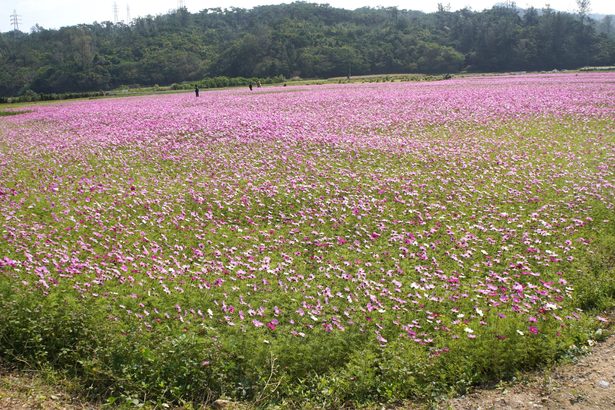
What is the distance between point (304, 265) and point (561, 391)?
4.80 m

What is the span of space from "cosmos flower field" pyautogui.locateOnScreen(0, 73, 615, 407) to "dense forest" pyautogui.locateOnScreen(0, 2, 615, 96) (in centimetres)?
7625

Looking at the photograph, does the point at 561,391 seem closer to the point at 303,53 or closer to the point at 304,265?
the point at 304,265

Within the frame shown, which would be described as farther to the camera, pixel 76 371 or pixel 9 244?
pixel 9 244

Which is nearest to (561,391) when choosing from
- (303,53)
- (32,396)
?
(32,396)

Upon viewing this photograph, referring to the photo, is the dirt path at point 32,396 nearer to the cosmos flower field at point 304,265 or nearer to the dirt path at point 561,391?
the cosmos flower field at point 304,265

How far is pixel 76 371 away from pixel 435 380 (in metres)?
4.87

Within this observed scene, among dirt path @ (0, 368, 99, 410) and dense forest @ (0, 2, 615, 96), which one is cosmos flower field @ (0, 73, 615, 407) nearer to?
Answer: dirt path @ (0, 368, 99, 410)

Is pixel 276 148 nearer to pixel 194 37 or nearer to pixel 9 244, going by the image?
pixel 9 244

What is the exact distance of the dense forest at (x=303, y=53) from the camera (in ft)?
295

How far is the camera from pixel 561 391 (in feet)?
20.7

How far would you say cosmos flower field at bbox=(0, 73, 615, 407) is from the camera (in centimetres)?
685

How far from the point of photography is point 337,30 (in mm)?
119750

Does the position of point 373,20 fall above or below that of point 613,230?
above

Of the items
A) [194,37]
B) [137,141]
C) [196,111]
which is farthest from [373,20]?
[137,141]
